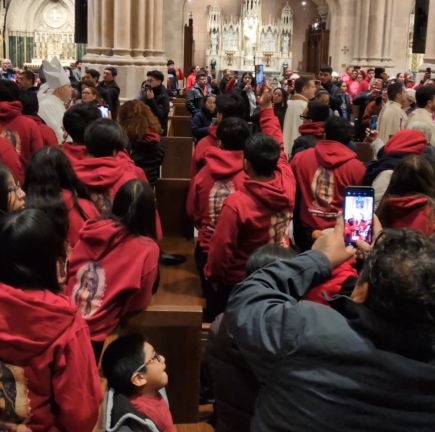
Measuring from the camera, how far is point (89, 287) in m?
2.98

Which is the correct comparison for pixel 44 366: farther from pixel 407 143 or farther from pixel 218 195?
pixel 407 143

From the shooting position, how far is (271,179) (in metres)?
3.59

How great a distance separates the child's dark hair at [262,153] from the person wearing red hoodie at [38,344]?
5.10 ft

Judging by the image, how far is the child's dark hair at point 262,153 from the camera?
3469 mm

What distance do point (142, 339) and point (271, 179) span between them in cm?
137

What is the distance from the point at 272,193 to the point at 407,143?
4.45 feet

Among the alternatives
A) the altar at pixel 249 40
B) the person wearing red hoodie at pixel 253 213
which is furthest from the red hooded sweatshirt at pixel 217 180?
the altar at pixel 249 40

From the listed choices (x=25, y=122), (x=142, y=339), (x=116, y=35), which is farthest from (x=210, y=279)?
(x=116, y=35)

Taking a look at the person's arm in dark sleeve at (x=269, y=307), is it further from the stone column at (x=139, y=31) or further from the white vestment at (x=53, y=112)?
the stone column at (x=139, y=31)

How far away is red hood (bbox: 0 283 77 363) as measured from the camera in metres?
1.98

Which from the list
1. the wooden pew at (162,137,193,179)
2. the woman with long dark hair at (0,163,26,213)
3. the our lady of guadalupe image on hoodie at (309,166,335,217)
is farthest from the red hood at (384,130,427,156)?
the wooden pew at (162,137,193,179)

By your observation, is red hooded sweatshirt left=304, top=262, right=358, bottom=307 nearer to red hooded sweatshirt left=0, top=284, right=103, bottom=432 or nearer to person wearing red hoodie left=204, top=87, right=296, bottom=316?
red hooded sweatshirt left=0, top=284, right=103, bottom=432

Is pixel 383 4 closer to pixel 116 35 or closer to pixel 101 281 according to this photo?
pixel 116 35

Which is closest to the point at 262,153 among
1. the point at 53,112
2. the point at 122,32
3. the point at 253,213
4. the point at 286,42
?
the point at 253,213
